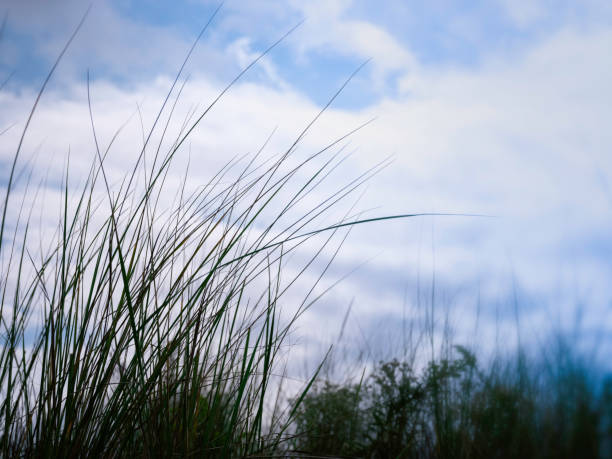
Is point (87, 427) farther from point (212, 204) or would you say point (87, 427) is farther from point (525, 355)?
point (525, 355)

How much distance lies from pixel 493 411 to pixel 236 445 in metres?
0.80

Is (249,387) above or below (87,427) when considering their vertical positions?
above

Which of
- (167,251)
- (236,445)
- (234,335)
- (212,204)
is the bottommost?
(236,445)

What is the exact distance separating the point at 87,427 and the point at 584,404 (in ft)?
3.49

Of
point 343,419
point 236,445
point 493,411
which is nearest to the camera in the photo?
point 493,411

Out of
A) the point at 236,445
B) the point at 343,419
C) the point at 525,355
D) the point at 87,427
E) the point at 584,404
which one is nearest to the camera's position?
the point at 584,404

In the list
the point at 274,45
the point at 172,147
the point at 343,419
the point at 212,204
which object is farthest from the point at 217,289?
the point at 343,419

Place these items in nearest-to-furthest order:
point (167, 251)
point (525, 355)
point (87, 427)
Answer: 1. point (525, 355)
2. point (87, 427)
3. point (167, 251)

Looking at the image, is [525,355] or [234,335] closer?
[525,355]

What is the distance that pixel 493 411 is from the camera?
3.30ft

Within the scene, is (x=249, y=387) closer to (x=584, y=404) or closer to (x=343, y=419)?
(x=584, y=404)

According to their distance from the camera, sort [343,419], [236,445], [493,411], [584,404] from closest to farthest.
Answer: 1. [584,404]
2. [493,411]
3. [236,445]
4. [343,419]

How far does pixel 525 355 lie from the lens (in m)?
0.90

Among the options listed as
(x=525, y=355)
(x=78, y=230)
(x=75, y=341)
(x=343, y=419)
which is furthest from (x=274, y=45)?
(x=343, y=419)
